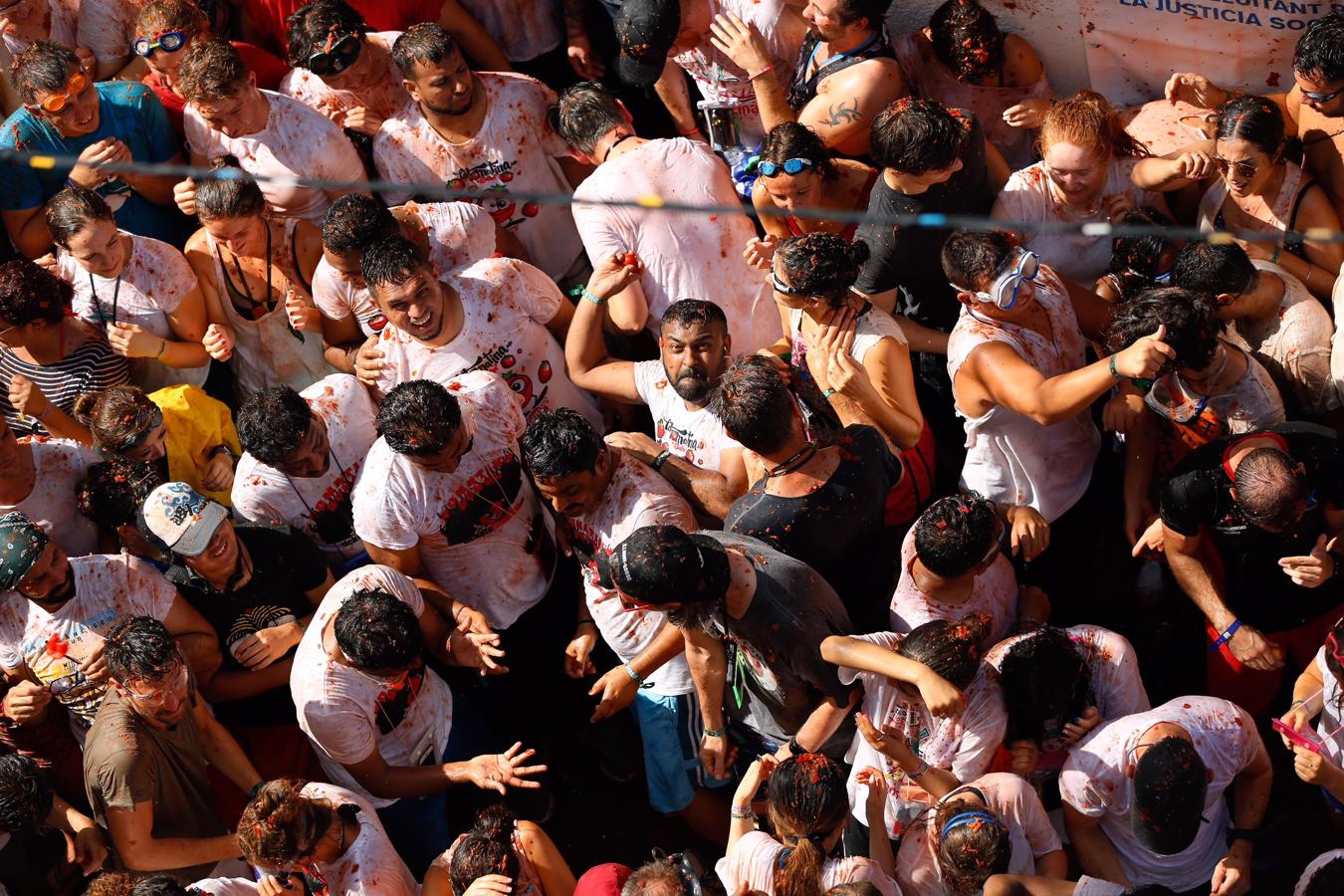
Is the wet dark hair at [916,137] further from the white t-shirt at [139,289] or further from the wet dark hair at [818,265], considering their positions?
the white t-shirt at [139,289]

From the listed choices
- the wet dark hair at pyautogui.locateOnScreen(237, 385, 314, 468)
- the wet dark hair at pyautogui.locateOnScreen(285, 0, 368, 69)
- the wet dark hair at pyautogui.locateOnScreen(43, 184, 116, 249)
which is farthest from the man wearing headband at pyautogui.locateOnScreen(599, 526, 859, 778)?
the wet dark hair at pyautogui.locateOnScreen(285, 0, 368, 69)

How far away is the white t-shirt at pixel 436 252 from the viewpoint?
5582 millimetres

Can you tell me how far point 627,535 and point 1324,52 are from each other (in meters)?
3.00

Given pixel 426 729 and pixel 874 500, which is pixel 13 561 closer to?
pixel 426 729

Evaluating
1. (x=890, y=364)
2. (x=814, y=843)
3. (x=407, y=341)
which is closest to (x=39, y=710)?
(x=407, y=341)

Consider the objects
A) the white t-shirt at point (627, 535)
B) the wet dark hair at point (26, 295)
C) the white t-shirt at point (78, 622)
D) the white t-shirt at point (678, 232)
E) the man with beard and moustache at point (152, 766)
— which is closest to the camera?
the man with beard and moustache at point (152, 766)

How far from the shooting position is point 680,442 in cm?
515

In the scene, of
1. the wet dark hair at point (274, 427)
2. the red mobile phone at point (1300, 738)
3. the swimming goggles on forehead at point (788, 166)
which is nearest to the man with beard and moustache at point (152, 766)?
the wet dark hair at point (274, 427)

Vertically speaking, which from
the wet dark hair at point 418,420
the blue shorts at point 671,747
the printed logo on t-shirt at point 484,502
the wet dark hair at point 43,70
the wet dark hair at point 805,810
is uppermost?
the wet dark hair at point 43,70

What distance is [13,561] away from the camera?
4.72 metres

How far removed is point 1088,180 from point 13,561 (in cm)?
386

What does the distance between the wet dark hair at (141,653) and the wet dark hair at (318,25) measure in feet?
8.07

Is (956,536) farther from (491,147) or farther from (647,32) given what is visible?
(491,147)

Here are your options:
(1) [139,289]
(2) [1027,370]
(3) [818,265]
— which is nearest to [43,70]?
(1) [139,289]
